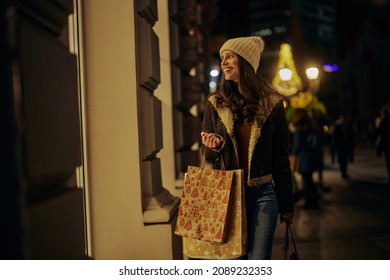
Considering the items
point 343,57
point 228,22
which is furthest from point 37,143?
point 343,57

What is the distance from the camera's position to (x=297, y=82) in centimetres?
1476

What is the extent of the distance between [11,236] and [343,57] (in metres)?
79.3

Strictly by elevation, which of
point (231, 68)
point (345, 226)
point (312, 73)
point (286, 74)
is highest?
point (312, 73)

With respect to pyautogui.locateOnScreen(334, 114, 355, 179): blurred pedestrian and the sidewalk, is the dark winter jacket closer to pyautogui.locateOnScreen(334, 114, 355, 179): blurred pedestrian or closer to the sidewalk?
the sidewalk

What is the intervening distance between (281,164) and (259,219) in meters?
0.36

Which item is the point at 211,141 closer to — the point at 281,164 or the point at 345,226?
the point at 281,164

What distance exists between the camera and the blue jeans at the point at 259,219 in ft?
9.47

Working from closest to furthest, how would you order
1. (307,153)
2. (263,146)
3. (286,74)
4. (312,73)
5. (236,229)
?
(236,229)
(263,146)
(307,153)
(286,74)
(312,73)

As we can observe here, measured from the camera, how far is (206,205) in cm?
285

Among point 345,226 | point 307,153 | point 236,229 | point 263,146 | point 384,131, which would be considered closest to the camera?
point 236,229

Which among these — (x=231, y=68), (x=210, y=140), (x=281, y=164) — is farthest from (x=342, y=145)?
(x=210, y=140)

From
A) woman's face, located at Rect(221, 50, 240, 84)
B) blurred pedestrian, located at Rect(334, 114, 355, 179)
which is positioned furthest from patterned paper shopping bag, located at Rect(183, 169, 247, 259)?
blurred pedestrian, located at Rect(334, 114, 355, 179)
